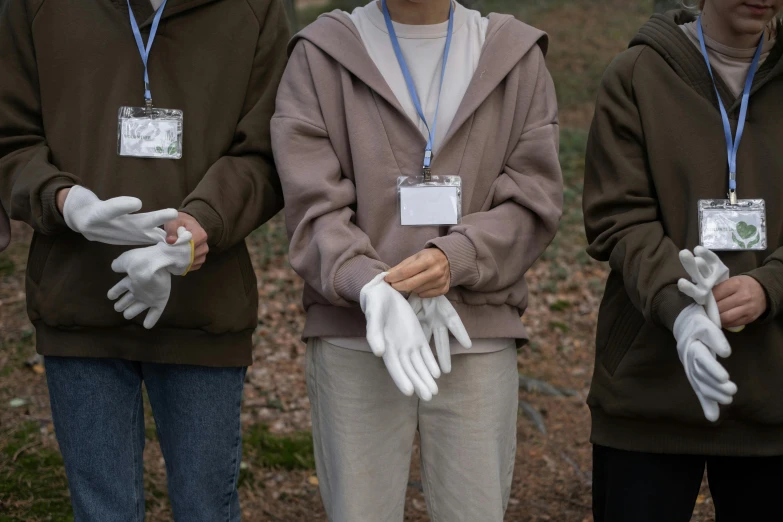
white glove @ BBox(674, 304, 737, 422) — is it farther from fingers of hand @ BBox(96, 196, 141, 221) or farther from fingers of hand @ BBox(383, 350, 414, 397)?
fingers of hand @ BBox(96, 196, 141, 221)

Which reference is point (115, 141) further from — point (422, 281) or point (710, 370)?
point (710, 370)

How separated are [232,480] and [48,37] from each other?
1.33m

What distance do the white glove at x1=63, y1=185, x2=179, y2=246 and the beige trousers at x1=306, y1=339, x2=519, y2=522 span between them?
564 millimetres

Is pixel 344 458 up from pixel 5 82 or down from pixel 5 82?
down

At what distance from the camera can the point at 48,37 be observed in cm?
259

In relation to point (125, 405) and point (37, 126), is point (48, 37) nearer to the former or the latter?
point (37, 126)

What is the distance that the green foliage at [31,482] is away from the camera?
12.2 ft

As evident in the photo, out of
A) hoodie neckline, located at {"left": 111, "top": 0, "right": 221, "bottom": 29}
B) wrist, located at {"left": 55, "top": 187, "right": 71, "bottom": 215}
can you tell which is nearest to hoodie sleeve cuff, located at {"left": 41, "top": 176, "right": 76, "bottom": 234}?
wrist, located at {"left": 55, "top": 187, "right": 71, "bottom": 215}

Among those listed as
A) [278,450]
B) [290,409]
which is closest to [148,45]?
[278,450]

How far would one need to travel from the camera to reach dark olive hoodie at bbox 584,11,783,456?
2.40 meters

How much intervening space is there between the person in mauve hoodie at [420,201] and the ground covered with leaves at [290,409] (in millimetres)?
1634

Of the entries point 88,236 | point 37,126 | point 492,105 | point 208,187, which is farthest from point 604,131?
point 37,126

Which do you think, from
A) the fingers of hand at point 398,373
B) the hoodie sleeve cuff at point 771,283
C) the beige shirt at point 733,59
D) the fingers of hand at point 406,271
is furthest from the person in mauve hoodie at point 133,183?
the hoodie sleeve cuff at point 771,283

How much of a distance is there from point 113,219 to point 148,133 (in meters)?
0.31
